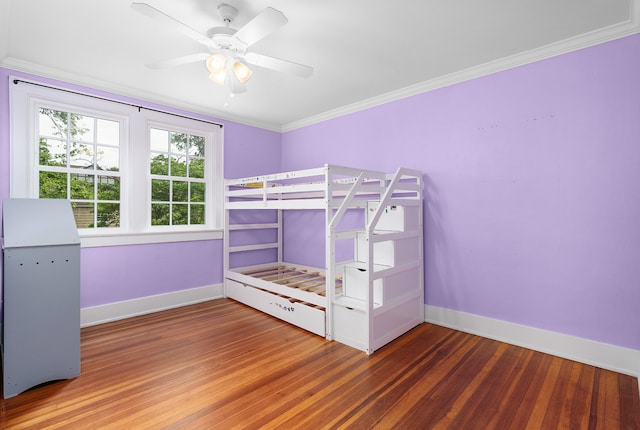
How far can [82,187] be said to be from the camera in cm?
324

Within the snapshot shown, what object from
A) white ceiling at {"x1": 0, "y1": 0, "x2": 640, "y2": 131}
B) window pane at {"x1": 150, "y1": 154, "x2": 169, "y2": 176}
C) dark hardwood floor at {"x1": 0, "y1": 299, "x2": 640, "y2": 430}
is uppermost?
white ceiling at {"x1": 0, "y1": 0, "x2": 640, "y2": 131}

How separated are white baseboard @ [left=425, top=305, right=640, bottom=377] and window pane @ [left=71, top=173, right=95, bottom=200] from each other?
370cm

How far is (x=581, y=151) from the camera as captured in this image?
244 cm

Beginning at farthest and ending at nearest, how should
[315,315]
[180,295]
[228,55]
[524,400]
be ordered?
[180,295] → [315,315] → [228,55] → [524,400]

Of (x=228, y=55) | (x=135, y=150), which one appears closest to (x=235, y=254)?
(x=135, y=150)

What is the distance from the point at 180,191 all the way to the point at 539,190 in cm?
378

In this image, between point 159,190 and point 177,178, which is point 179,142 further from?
point 159,190

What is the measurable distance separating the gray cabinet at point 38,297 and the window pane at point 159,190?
55.2 inches

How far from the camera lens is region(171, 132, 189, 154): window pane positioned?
3.86 metres

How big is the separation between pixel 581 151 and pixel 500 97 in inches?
31.0

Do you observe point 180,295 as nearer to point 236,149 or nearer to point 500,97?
point 236,149

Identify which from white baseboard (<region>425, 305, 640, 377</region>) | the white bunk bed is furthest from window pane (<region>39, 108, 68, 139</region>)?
white baseboard (<region>425, 305, 640, 377</region>)

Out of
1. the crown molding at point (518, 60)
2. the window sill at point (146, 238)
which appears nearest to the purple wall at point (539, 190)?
the crown molding at point (518, 60)

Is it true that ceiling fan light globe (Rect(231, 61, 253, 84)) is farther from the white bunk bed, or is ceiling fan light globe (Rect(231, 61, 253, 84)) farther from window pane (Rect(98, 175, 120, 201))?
window pane (Rect(98, 175, 120, 201))
